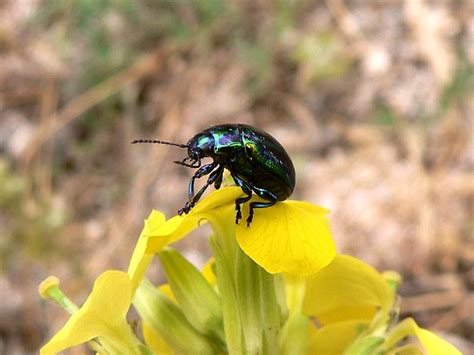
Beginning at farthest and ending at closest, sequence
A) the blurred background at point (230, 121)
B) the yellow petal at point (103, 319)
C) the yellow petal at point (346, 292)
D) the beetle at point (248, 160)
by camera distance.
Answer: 1. the blurred background at point (230, 121)
2. the yellow petal at point (346, 292)
3. the beetle at point (248, 160)
4. the yellow petal at point (103, 319)

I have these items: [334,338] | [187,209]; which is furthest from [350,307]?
[187,209]

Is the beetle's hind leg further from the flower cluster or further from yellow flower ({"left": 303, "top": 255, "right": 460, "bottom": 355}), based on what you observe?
yellow flower ({"left": 303, "top": 255, "right": 460, "bottom": 355})

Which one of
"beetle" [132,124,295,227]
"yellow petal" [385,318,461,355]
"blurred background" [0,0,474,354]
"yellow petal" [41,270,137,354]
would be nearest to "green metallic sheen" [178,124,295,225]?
"beetle" [132,124,295,227]

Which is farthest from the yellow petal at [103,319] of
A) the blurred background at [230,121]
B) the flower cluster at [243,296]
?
the blurred background at [230,121]

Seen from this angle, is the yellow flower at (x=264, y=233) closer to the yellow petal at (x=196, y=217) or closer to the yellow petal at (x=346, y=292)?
the yellow petal at (x=196, y=217)

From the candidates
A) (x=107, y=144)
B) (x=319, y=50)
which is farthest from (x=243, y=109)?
(x=107, y=144)

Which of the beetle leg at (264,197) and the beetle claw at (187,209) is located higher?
the beetle claw at (187,209)

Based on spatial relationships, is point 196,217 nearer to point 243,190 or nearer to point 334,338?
point 243,190
